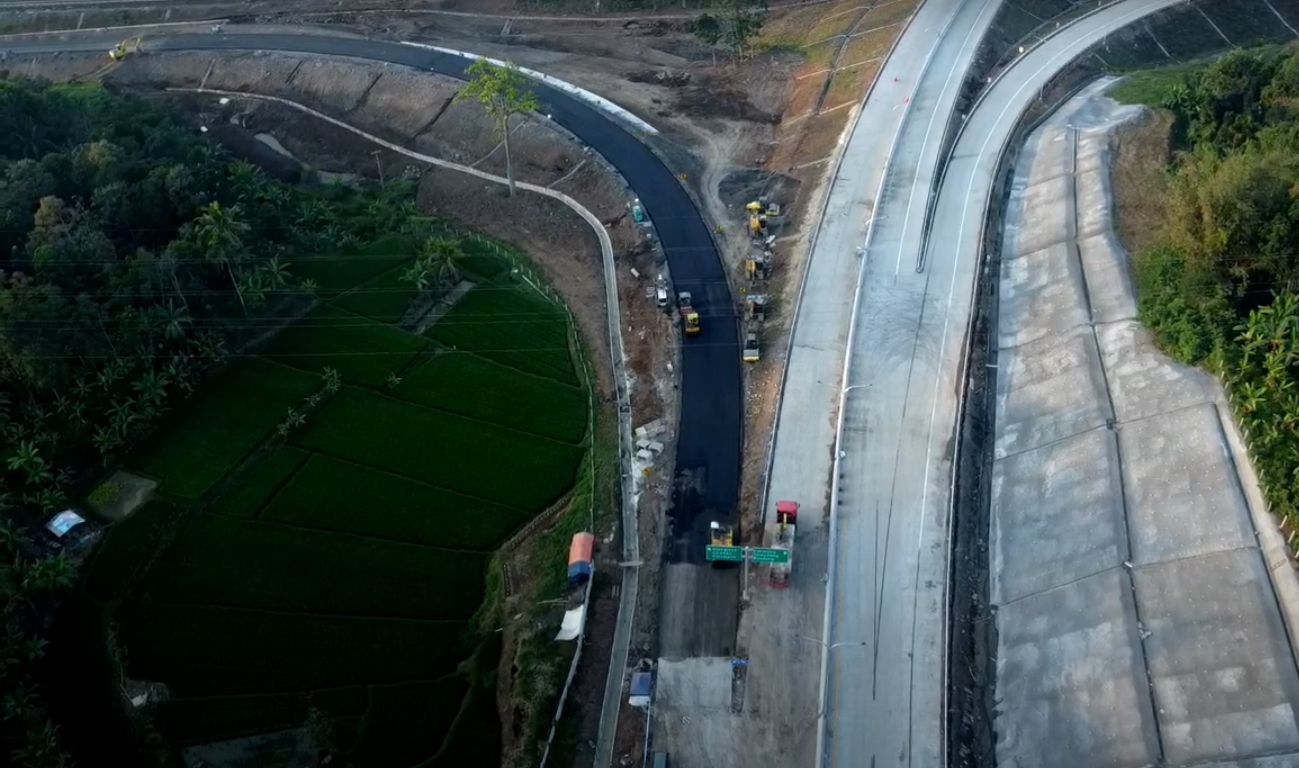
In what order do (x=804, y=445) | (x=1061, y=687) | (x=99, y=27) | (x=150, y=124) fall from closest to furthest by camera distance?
(x=1061, y=687)
(x=804, y=445)
(x=150, y=124)
(x=99, y=27)

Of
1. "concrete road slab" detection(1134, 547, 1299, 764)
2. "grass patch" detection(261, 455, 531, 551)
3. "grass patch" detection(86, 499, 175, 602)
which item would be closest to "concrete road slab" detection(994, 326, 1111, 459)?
"concrete road slab" detection(1134, 547, 1299, 764)

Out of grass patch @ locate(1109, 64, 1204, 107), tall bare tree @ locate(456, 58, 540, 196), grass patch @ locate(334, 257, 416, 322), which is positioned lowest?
grass patch @ locate(334, 257, 416, 322)

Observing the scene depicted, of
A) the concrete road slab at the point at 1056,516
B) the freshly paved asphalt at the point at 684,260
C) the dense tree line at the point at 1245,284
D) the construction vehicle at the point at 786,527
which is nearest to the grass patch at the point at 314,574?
the freshly paved asphalt at the point at 684,260

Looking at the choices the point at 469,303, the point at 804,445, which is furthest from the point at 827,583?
the point at 469,303

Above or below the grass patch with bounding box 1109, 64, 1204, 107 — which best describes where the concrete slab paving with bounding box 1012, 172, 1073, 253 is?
below

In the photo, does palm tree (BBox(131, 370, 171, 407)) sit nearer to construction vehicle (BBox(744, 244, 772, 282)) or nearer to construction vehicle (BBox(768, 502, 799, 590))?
construction vehicle (BBox(768, 502, 799, 590))

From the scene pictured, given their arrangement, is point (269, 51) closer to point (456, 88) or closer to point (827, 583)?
point (456, 88)
